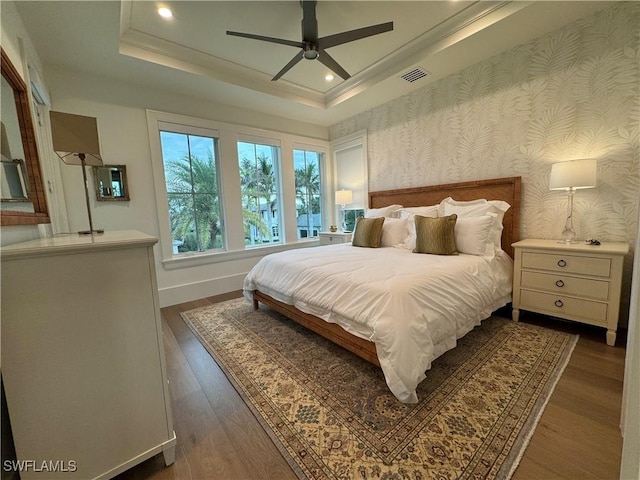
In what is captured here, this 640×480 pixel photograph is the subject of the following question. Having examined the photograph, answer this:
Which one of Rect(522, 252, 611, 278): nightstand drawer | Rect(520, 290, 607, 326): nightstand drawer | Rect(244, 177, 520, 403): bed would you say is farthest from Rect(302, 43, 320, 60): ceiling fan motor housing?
Rect(520, 290, 607, 326): nightstand drawer

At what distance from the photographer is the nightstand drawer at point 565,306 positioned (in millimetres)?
1988

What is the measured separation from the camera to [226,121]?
3.61 metres

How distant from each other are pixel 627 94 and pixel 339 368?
10.4 ft

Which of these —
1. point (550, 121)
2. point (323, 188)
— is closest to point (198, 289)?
point (323, 188)

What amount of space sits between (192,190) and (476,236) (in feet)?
11.5

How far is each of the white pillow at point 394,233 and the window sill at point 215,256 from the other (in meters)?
1.84

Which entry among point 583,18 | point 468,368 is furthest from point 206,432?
point 583,18

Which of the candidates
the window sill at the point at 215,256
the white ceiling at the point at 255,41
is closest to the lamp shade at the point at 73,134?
the white ceiling at the point at 255,41

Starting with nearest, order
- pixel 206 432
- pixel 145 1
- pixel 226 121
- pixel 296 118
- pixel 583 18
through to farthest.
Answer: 1. pixel 206 432
2. pixel 145 1
3. pixel 583 18
4. pixel 226 121
5. pixel 296 118

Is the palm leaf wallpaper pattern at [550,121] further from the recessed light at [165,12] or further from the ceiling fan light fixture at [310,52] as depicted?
the recessed light at [165,12]

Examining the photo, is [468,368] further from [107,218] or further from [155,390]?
[107,218]

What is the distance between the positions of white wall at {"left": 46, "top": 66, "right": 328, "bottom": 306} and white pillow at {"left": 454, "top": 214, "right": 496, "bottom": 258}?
Answer: 123 inches

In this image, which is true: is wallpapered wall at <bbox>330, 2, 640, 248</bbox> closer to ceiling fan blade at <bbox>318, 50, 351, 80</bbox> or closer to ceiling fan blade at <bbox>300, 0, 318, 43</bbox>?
ceiling fan blade at <bbox>318, 50, 351, 80</bbox>

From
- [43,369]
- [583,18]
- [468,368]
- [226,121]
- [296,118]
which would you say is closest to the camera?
[43,369]
